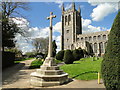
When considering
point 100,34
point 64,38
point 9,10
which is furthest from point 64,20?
point 9,10

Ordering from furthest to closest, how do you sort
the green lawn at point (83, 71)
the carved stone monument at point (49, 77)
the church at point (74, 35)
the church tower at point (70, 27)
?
1. the church tower at point (70, 27)
2. the church at point (74, 35)
3. the green lawn at point (83, 71)
4. the carved stone monument at point (49, 77)

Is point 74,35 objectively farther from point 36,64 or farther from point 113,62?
point 113,62

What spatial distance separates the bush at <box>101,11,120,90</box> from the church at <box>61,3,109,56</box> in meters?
57.3

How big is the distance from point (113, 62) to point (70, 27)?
67095mm

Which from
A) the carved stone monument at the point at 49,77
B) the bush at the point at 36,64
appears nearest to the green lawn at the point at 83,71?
the carved stone monument at the point at 49,77

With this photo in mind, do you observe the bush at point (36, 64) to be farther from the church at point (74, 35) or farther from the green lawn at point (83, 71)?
the church at point (74, 35)

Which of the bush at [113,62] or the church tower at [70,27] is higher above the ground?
the church tower at [70,27]

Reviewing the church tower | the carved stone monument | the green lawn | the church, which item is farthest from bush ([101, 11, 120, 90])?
the church tower

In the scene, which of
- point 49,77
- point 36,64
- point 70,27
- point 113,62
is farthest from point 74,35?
point 113,62

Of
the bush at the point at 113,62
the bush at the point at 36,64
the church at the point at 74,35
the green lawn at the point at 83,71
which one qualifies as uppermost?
the church at the point at 74,35

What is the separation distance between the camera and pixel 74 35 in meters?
68.8

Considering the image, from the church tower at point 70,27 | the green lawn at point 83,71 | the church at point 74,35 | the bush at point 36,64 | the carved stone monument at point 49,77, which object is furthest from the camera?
the church tower at point 70,27

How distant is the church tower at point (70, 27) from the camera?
6831 centimetres

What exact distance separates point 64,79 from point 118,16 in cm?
533
